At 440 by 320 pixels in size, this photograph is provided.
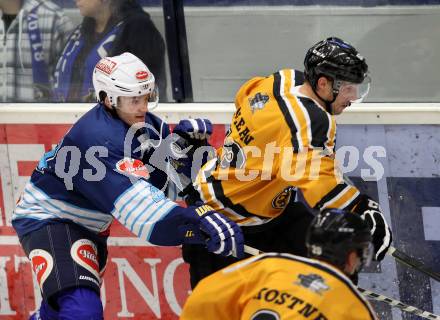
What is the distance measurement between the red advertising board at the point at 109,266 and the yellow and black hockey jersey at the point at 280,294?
1.97 metres

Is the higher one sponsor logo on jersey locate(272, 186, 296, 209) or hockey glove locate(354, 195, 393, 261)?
sponsor logo on jersey locate(272, 186, 296, 209)

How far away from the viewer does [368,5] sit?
496 cm

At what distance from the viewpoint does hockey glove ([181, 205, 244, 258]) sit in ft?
13.5

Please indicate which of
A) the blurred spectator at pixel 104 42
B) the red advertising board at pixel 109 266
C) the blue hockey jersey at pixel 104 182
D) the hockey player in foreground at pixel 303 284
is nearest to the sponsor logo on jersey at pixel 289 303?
the hockey player in foreground at pixel 303 284

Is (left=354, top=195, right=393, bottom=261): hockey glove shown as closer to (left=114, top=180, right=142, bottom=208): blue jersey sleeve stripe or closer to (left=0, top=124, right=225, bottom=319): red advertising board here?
(left=114, top=180, right=142, bottom=208): blue jersey sleeve stripe

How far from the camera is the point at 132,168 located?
435 centimetres

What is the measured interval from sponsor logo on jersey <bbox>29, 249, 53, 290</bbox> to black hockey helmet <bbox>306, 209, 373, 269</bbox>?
1.59m

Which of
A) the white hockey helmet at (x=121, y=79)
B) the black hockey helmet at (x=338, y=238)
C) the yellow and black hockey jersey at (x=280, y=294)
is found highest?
the white hockey helmet at (x=121, y=79)

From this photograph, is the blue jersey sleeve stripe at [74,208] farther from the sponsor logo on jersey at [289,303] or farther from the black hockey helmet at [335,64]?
the sponsor logo on jersey at [289,303]

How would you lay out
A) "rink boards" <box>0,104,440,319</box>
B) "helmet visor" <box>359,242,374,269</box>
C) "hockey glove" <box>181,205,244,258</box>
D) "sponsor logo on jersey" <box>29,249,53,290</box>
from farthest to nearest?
"rink boards" <box>0,104,440,319</box>
"sponsor logo on jersey" <box>29,249,53,290</box>
"hockey glove" <box>181,205,244,258</box>
"helmet visor" <box>359,242,374,269</box>

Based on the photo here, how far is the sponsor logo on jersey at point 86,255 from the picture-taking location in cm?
450

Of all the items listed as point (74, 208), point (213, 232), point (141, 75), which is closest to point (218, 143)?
point (141, 75)

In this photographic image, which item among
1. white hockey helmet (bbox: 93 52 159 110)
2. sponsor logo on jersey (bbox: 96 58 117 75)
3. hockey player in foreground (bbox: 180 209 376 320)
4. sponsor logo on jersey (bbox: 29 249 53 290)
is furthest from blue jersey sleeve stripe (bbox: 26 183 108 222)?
hockey player in foreground (bbox: 180 209 376 320)

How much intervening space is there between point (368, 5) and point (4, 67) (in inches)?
69.0
